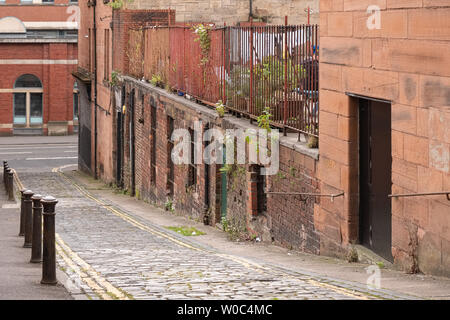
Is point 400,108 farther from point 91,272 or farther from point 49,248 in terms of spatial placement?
point 49,248

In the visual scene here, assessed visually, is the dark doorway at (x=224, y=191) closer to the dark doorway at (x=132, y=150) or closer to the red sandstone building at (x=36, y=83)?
the dark doorway at (x=132, y=150)

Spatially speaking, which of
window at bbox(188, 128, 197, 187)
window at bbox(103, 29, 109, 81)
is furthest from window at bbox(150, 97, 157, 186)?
window at bbox(103, 29, 109, 81)

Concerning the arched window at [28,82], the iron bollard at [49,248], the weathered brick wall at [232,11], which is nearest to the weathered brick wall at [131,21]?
the weathered brick wall at [232,11]

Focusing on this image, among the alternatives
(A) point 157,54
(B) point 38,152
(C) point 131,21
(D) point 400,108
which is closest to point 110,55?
(C) point 131,21

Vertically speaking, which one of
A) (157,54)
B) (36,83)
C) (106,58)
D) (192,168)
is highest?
(106,58)

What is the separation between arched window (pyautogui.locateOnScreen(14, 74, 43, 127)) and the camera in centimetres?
5253

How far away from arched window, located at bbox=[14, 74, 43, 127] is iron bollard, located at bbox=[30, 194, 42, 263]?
44312 millimetres

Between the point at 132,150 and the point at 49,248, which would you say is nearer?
the point at 49,248

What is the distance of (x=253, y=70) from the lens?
45.7 feet

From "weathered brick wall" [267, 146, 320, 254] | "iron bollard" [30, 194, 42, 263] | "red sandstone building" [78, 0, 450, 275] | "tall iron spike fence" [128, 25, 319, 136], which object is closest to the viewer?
"red sandstone building" [78, 0, 450, 275]

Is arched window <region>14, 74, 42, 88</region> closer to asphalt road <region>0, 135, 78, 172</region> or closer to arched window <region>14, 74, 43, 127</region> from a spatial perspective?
arched window <region>14, 74, 43, 127</region>

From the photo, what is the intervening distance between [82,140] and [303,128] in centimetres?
2736

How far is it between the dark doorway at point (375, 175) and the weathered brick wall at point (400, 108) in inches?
Result: 4.3

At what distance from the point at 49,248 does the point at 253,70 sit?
6.50m
